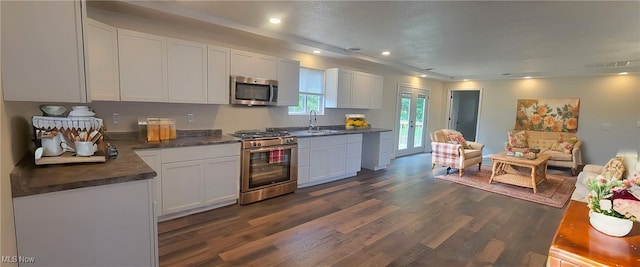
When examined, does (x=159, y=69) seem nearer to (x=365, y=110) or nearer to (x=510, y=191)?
(x=365, y=110)

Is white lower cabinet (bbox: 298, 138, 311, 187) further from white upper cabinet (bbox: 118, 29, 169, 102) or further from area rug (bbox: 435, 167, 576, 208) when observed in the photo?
area rug (bbox: 435, 167, 576, 208)

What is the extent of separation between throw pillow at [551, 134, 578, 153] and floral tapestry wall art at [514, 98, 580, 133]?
12.5 inches

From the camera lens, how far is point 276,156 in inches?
152

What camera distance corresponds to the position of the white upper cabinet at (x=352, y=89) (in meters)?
5.15

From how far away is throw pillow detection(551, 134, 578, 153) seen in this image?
19.8 ft

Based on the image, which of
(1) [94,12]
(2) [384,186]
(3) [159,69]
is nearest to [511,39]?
(2) [384,186]

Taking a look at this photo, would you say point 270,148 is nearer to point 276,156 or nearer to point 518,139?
point 276,156

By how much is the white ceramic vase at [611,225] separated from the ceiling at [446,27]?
1.88 m

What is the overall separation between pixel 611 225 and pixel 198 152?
3.43 m

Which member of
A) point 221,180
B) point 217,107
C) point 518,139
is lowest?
point 221,180

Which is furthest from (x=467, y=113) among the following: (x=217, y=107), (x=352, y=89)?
(x=217, y=107)

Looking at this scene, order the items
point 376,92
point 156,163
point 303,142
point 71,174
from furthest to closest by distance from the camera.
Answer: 1. point 376,92
2. point 303,142
3. point 156,163
4. point 71,174

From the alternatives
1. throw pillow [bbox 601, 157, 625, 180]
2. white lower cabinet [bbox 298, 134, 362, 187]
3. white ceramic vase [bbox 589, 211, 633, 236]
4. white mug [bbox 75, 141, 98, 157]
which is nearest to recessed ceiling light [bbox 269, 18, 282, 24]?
white lower cabinet [bbox 298, 134, 362, 187]

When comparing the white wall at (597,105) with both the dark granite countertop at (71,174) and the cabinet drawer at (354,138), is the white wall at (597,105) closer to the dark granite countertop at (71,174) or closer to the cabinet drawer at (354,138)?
the cabinet drawer at (354,138)
